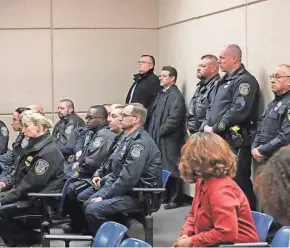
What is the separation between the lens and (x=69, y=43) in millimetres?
9164

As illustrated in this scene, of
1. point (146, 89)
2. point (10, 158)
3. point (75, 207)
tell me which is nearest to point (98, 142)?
point (75, 207)

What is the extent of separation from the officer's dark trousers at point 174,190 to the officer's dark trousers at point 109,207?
2.45 metres

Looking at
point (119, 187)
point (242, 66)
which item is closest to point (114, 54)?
point (242, 66)

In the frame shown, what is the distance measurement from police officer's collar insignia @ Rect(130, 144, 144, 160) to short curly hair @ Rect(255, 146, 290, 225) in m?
2.98

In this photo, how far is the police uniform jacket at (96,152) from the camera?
606 cm

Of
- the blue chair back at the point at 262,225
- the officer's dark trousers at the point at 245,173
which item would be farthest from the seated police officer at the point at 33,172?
the blue chair back at the point at 262,225

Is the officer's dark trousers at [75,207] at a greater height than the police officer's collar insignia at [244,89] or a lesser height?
lesser

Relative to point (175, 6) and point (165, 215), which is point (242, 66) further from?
point (175, 6)

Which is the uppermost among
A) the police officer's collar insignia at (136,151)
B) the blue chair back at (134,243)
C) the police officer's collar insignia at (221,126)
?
the police officer's collar insignia at (221,126)

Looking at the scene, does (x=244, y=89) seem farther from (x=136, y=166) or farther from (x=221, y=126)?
(x=136, y=166)

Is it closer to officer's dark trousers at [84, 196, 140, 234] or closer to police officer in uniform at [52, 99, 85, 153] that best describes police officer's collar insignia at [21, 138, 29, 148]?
officer's dark trousers at [84, 196, 140, 234]

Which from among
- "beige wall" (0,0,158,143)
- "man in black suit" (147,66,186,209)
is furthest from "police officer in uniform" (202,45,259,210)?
"beige wall" (0,0,158,143)

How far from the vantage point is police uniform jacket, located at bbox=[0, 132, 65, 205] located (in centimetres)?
527

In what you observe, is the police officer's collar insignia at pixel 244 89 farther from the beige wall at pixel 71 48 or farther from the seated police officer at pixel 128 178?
the beige wall at pixel 71 48
